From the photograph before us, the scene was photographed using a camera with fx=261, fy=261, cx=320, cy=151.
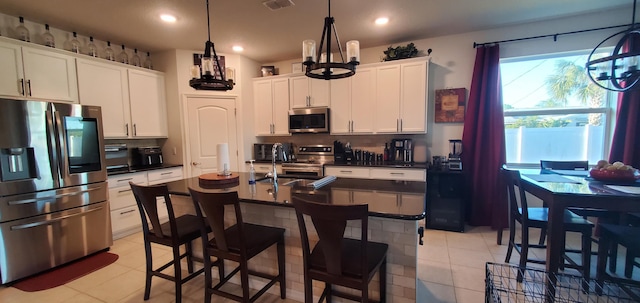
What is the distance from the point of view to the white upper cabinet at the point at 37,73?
2.65 meters

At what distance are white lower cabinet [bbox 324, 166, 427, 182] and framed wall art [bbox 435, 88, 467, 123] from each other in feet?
3.03

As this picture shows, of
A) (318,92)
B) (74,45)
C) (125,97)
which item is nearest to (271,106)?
(318,92)

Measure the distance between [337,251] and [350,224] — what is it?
18.5 inches

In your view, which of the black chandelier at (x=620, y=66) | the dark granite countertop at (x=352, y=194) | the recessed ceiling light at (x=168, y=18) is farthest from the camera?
the recessed ceiling light at (x=168, y=18)

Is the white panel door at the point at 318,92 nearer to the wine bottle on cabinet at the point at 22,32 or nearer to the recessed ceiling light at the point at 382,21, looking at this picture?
the recessed ceiling light at the point at 382,21

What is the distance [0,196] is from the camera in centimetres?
236

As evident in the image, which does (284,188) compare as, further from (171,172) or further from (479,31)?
(479,31)

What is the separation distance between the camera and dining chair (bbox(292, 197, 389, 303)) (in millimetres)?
1307

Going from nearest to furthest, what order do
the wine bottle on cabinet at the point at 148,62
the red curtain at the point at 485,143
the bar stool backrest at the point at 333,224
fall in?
the bar stool backrest at the point at 333,224, the red curtain at the point at 485,143, the wine bottle on cabinet at the point at 148,62

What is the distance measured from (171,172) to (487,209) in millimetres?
4540

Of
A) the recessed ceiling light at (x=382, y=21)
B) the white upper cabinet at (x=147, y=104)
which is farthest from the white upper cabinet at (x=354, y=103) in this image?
the white upper cabinet at (x=147, y=104)

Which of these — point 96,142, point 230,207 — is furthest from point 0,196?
point 230,207

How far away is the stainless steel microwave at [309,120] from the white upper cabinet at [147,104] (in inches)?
79.8

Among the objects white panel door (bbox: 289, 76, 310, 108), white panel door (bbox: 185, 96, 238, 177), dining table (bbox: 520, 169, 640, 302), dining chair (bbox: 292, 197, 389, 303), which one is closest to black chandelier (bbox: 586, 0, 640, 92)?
dining table (bbox: 520, 169, 640, 302)
